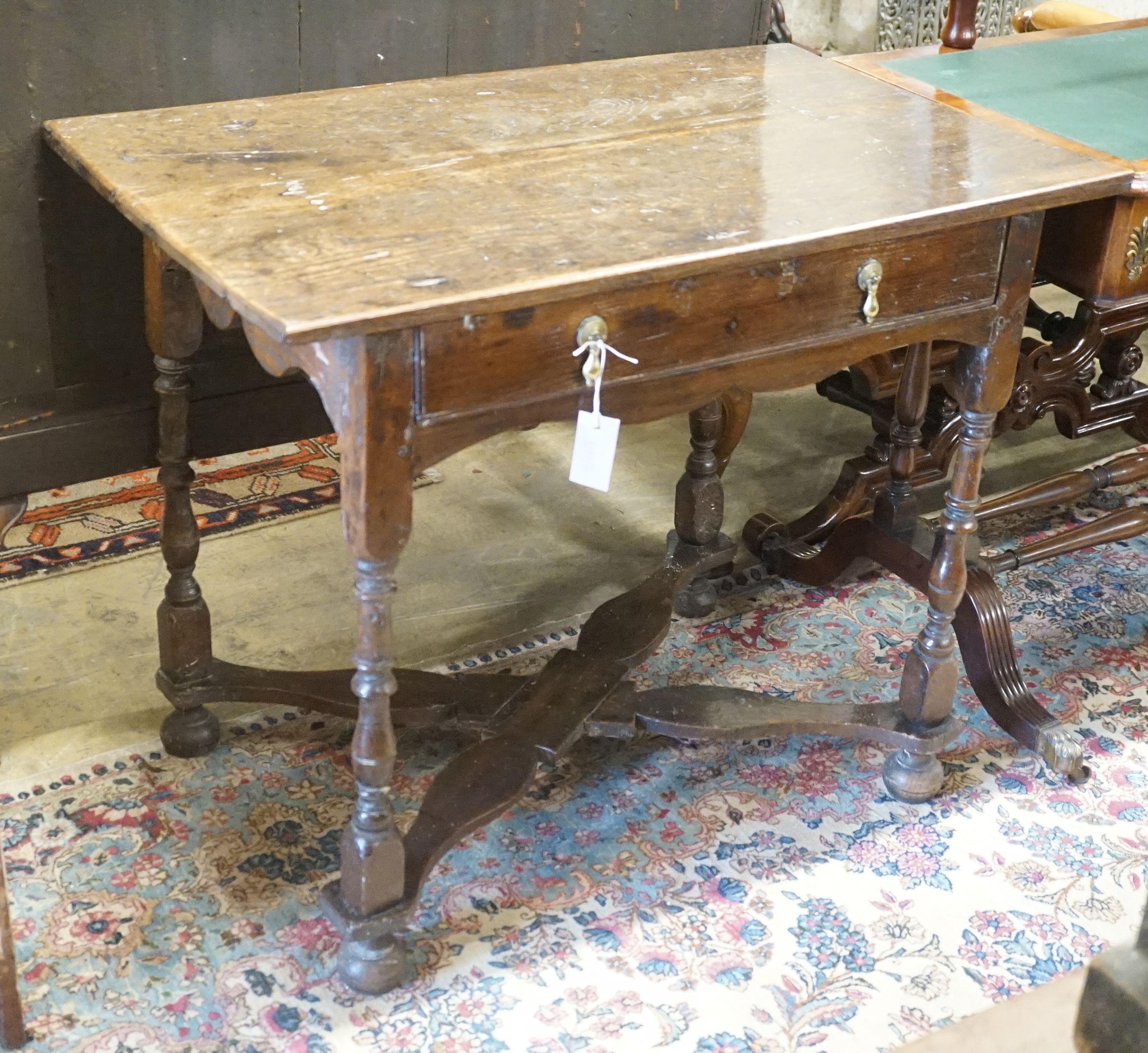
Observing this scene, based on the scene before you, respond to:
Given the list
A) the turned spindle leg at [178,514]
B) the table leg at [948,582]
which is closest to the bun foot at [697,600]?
the table leg at [948,582]

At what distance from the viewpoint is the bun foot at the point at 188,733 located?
242 cm

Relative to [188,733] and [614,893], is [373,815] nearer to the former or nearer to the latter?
[614,893]

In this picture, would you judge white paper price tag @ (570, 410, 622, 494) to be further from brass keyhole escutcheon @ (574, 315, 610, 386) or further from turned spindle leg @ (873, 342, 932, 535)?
turned spindle leg @ (873, 342, 932, 535)

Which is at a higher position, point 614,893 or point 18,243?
point 18,243

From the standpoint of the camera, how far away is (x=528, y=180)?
1.92m

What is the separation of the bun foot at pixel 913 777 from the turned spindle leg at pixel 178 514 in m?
1.11

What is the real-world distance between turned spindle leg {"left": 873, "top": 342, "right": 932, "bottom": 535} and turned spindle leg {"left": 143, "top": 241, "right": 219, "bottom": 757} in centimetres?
120

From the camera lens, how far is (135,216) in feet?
5.79

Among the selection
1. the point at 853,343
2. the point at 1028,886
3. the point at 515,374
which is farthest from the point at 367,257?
the point at 1028,886

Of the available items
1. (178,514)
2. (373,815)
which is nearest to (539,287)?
(373,815)

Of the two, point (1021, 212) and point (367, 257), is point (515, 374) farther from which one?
point (1021, 212)

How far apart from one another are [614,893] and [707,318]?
88 centimetres

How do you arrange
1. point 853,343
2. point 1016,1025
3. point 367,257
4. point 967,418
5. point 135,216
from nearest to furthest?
point 1016,1025 < point 367,257 < point 135,216 < point 853,343 < point 967,418

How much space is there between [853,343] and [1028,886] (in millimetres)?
889
